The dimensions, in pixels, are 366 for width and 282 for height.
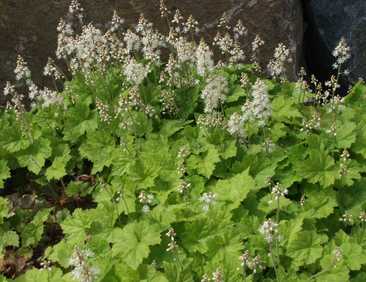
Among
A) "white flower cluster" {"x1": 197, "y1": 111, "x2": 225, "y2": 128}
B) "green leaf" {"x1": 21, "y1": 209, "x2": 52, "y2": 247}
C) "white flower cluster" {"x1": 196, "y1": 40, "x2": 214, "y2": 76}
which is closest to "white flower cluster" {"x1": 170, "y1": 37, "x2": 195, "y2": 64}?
"white flower cluster" {"x1": 196, "y1": 40, "x2": 214, "y2": 76}

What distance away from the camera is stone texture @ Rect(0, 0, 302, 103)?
7305 mm

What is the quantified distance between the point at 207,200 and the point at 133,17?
342 centimetres

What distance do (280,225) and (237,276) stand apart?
602 mm

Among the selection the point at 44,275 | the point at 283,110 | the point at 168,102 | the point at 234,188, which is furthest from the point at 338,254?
the point at 168,102

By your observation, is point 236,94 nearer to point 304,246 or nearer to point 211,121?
point 211,121

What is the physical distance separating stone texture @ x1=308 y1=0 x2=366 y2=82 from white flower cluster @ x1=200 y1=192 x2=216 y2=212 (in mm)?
3555

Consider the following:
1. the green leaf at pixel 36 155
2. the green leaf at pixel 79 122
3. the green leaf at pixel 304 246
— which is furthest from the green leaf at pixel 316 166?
the green leaf at pixel 36 155

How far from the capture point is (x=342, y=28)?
795cm

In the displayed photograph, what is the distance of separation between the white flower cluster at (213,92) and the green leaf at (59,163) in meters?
1.42

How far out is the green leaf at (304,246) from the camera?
4.70 metres

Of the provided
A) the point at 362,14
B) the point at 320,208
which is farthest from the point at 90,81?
the point at 362,14

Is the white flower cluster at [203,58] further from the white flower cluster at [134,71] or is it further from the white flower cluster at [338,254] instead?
the white flower cluster at [338,254]

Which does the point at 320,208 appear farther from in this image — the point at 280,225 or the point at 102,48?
the point at 102,48

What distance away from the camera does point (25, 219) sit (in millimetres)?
5816
